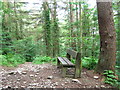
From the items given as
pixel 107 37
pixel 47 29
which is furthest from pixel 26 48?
pixel 107 37

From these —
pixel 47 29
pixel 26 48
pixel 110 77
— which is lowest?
pixel 110 77

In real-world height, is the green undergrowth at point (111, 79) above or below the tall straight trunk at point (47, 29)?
below

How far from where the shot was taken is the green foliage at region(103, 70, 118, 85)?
3.29 metres

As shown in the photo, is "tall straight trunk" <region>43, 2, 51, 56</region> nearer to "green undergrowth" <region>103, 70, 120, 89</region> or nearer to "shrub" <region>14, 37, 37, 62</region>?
"shrub" <region>14, 37, 37, 62</region>

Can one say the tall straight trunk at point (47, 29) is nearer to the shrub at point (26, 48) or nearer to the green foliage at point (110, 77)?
the shrub at point (26, 48)

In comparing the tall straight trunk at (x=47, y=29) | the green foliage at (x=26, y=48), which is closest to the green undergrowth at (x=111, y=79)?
the green foliage at (x=26, y=48)

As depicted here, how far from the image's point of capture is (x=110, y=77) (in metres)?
3.53

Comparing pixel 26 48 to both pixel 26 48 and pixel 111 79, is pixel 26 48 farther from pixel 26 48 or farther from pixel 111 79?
pixel 111 79

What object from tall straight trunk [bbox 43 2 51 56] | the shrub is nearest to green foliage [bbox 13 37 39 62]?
the shrub

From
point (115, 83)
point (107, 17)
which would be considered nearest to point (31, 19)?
point (107, 17)

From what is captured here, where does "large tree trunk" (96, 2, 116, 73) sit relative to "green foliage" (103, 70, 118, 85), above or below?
above

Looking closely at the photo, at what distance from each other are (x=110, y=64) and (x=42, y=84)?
2.59 m

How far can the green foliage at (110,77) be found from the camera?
3.29 meters

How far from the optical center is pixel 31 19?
16.3 m
